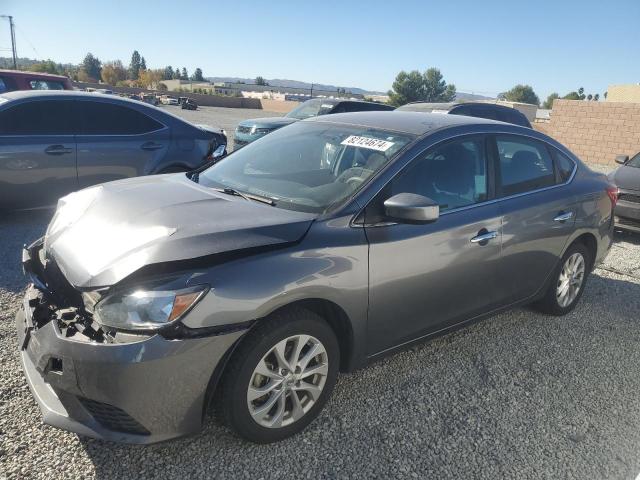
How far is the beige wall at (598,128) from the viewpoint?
17.0 m

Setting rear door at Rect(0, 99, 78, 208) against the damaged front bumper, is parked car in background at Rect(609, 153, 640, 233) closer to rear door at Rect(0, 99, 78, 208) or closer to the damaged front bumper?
the damaged front bumper

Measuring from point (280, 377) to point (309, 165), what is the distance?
1.44 meters

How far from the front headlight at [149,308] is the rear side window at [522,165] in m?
2.36

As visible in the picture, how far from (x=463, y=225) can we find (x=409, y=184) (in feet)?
1.56

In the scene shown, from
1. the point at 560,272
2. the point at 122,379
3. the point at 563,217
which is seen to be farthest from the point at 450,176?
the point at 122,379

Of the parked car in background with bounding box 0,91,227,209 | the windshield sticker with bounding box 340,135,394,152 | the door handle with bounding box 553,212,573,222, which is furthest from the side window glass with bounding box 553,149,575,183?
the parked car in background with bounding box 0,91,227,209

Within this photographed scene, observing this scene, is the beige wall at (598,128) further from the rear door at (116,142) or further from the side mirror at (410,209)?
the side mirror at (410,209)

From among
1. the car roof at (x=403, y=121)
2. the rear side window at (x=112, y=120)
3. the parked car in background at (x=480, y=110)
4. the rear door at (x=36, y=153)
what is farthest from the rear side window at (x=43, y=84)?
the car roof at (x=403, y=121)

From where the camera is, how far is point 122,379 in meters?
2.11

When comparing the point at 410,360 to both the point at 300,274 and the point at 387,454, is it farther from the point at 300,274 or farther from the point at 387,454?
the point at 300,274

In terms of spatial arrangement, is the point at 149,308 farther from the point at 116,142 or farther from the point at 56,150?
the point at 116,142

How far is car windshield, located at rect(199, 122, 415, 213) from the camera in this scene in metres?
2.94

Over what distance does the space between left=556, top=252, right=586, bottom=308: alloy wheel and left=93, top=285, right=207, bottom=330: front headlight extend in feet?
10.8

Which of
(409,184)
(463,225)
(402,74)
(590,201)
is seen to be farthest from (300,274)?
(402,74)
